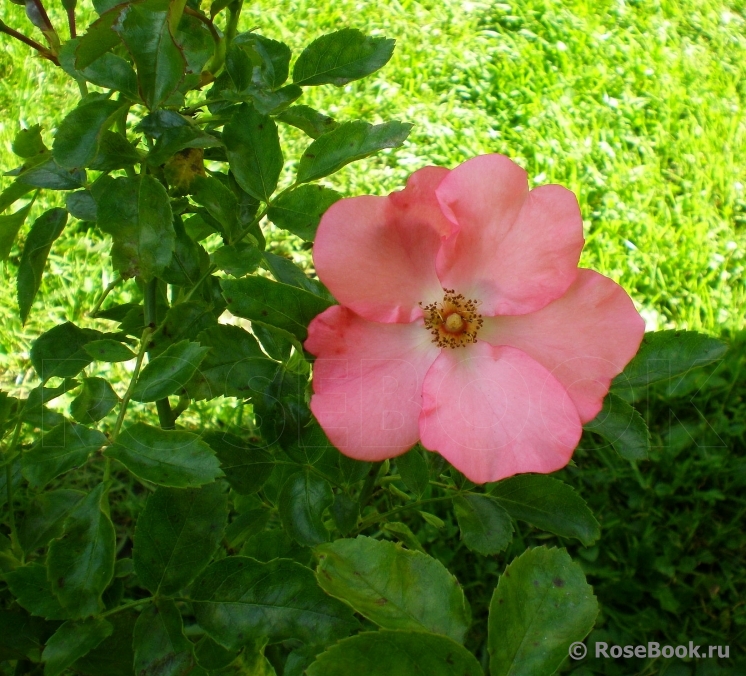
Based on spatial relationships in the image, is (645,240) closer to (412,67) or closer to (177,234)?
(412,67)

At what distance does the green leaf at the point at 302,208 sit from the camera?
0.89 meters

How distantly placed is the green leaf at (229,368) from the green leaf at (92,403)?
0.30 feet

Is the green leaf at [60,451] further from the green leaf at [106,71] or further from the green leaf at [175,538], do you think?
the green leaf at [106,71]

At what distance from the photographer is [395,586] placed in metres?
0.63

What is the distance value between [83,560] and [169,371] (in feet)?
0.68

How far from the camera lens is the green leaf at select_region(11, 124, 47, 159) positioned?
0.92 metres

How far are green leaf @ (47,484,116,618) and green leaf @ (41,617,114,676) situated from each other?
50mm

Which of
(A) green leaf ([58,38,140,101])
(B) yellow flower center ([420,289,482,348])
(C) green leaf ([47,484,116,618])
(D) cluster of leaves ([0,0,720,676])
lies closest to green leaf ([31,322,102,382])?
(D) cluster of leaves ([0,0,720,676])

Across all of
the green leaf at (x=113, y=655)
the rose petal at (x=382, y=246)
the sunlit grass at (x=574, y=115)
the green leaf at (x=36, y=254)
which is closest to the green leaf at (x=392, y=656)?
the rose petal at (x=382, y=246)

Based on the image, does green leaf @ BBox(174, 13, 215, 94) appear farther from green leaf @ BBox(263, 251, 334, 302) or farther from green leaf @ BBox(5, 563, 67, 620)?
green leaf @ BBox(5, 563, 67, 620)

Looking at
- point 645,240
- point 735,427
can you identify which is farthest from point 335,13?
point 735,427

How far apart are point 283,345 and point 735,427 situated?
1.63m

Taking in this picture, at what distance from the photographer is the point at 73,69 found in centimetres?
73

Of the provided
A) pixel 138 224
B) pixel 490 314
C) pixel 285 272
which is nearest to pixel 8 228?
pixel 138 224
